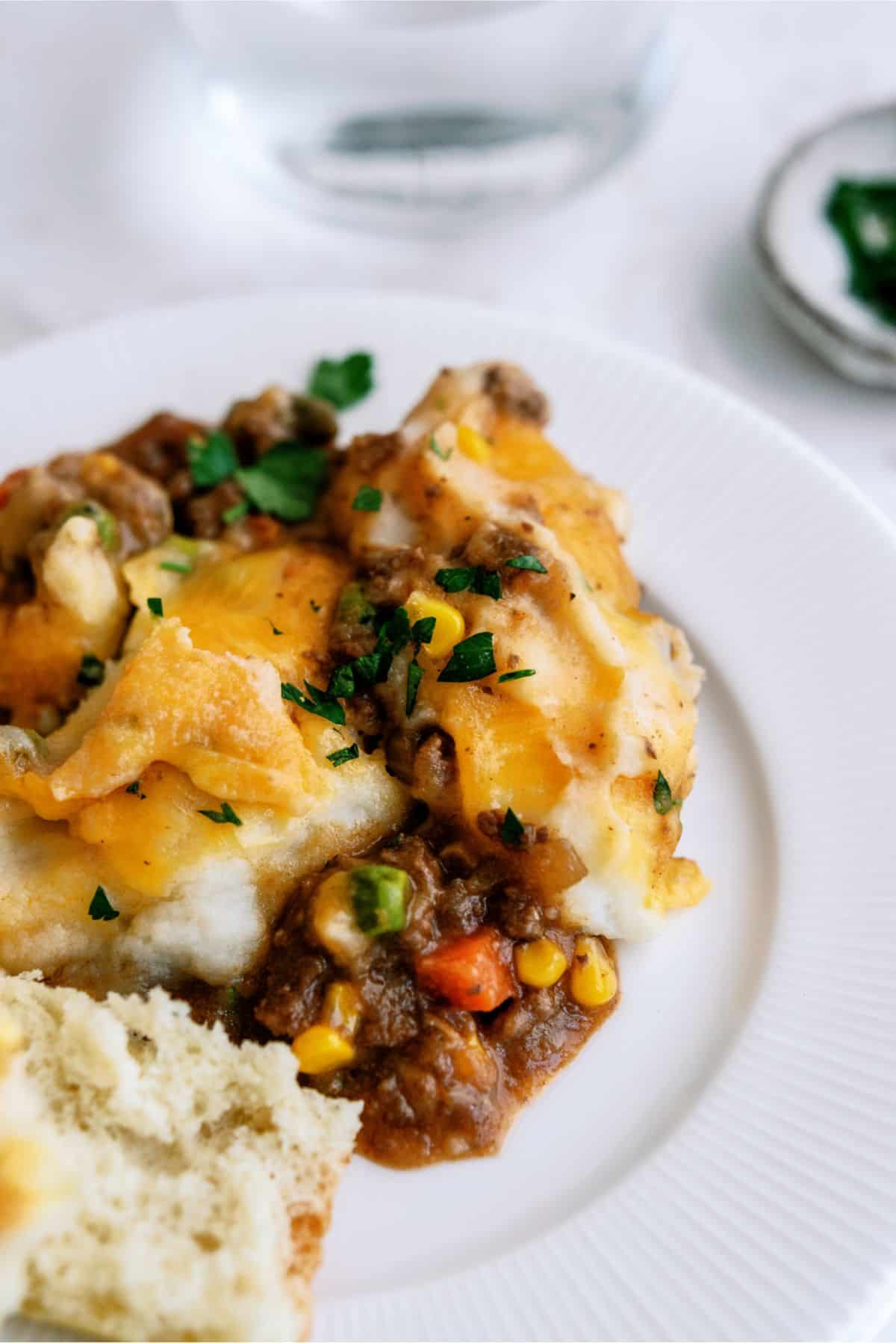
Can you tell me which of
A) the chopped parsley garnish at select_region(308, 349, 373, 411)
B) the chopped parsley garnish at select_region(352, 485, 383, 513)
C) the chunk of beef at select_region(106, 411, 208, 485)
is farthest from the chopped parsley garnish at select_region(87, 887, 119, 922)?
the chopped parsley garnish at select_region(308, 349, 373, 411)

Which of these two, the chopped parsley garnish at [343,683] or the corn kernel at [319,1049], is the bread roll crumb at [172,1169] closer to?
the corn kernel at [319,1049]

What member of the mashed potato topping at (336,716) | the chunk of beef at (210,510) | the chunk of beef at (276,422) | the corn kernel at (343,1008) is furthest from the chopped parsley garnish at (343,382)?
the corn kernel at (343,1008)

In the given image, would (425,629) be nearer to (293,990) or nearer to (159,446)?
(293,990)

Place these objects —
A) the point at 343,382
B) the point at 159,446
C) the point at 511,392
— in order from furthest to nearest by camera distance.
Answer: the point at 343,382
the point at 159,446
the point at 511,392

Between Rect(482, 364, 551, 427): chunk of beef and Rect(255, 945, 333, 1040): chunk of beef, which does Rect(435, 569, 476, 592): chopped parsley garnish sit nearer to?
Rect(482, 364, 551, 427): chunk of beef

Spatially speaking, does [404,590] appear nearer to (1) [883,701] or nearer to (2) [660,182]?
(1) [883,701]

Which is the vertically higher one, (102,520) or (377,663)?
(377,663)

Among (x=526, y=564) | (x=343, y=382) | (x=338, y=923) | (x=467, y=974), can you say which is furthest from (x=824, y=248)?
(x=338, y=923)

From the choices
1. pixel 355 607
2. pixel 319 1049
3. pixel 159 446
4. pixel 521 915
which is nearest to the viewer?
pixel 319 1049
